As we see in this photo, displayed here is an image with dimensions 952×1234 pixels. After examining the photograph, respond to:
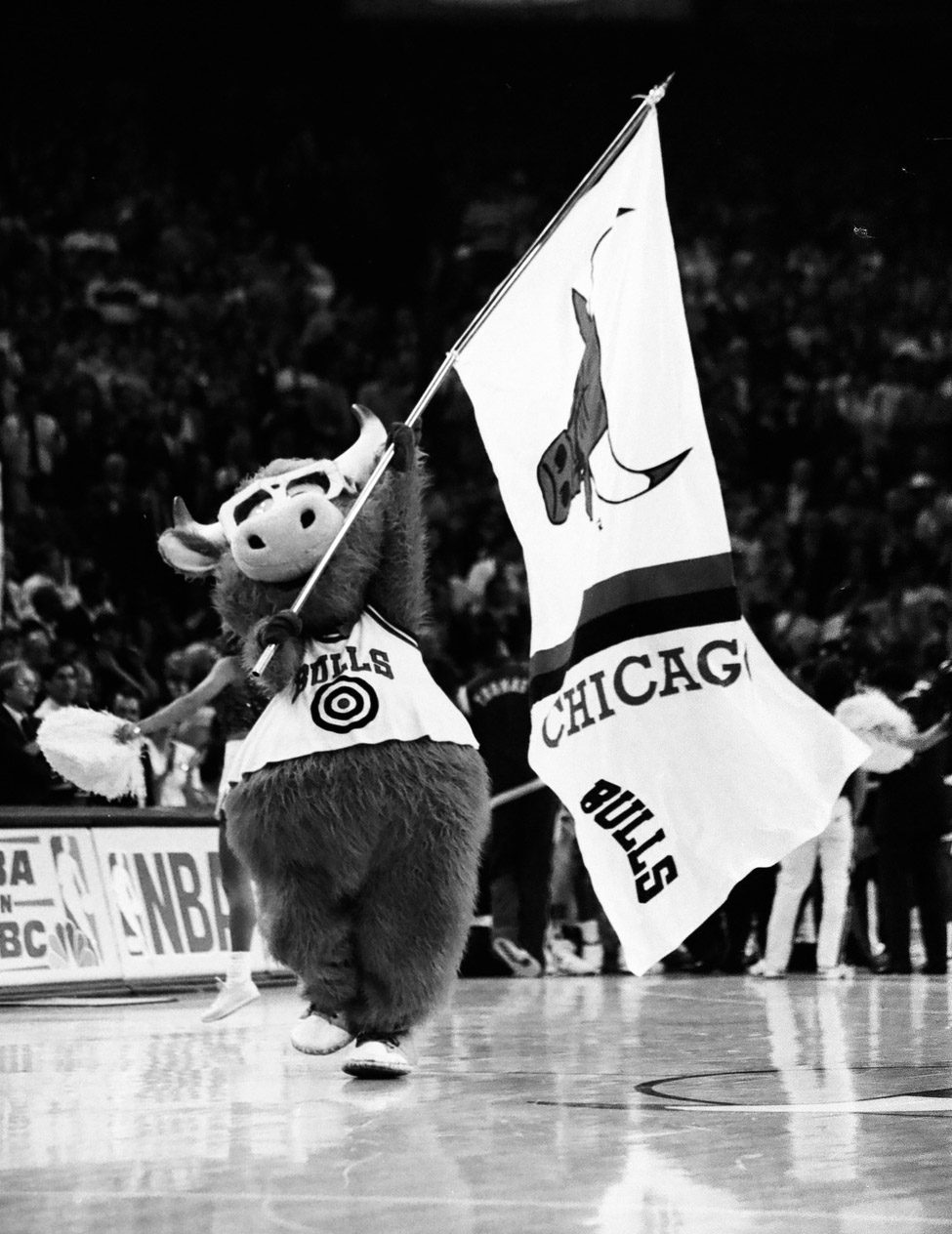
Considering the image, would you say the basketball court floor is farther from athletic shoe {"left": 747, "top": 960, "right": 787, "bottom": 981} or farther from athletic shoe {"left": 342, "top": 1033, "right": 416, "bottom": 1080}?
athletic shoe {"left": 747, "top": 960, "right": 787, "bottom": 981}

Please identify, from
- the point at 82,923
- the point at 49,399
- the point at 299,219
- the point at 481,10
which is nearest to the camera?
the point at 82,923

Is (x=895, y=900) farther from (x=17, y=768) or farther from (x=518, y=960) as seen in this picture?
(x=17, y=768)

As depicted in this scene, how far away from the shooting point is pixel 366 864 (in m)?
5.74

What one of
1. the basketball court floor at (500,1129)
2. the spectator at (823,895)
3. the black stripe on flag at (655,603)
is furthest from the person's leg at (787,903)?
the black stripe on flag at (655,603)

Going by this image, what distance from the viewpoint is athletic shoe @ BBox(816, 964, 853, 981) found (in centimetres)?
1036

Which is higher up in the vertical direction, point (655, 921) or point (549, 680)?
point (549, 680)

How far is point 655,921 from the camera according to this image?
5191 mm

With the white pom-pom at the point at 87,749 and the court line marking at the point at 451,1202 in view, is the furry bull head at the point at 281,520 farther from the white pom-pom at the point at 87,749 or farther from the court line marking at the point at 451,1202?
the court line marking at the point at 451,1202

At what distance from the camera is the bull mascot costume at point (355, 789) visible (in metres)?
5.70

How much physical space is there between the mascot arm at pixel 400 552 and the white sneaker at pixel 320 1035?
116 centimetres

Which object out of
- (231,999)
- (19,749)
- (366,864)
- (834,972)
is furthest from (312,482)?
(834,972)

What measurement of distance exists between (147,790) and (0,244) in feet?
24.8

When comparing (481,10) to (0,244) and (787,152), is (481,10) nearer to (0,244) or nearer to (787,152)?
(787,152)

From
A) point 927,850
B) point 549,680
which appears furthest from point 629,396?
point 927,850
